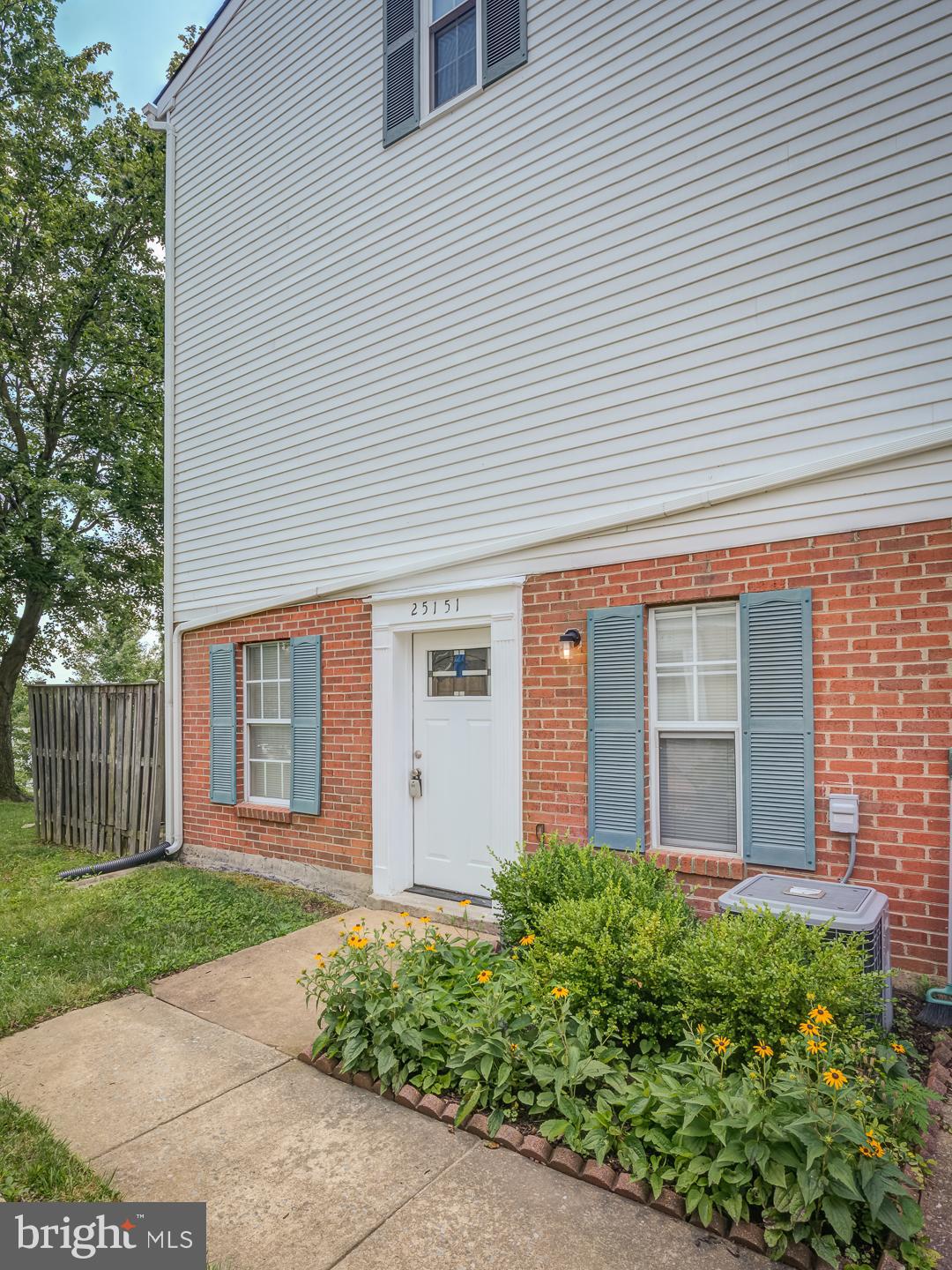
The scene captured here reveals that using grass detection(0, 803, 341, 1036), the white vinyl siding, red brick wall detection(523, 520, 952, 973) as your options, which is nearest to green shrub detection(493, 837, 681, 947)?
red brick wall detection(523, 520, 952, 973)

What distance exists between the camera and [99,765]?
8.91 metres

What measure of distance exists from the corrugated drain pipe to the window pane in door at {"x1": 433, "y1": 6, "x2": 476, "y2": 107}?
7602mm

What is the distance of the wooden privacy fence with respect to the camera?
8.34 m

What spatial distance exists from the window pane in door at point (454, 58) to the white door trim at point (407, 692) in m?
4.13

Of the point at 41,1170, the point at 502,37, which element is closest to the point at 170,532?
the point at 502,37

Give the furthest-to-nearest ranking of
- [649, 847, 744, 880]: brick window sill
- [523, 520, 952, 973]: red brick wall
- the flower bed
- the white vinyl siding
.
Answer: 1. [649, 847, 744, 880]: brick window sill
2. the white vinyl siding
3. [523, 520, 952, 973]: red brick wall
4. the flower bed

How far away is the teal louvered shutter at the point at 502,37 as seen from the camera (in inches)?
218

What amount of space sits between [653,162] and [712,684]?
3.43m

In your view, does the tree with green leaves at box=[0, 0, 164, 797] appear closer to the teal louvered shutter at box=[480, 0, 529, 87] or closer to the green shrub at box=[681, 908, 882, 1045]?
the teal louvered shutter at box=[480, 0, 529, 87]

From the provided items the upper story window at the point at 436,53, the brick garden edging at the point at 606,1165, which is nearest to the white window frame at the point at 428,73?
the upper story window at the point at 436,53

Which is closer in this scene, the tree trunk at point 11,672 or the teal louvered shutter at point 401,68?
the teal louvered shutter at point 401,68

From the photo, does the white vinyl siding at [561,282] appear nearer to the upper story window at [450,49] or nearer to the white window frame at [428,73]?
the white window frame at [428,73]

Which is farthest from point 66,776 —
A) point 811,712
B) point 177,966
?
point 811,712

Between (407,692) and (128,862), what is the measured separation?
397cm
